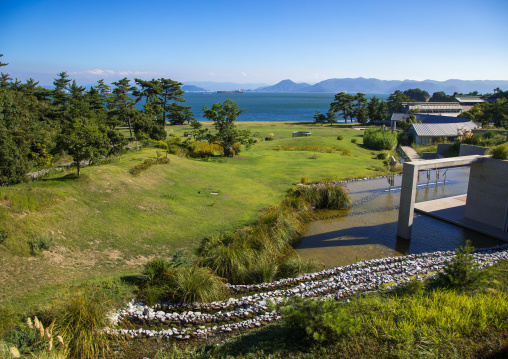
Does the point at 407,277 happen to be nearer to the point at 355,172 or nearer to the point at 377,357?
the point at 377,357

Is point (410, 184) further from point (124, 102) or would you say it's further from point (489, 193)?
point (124, 102)

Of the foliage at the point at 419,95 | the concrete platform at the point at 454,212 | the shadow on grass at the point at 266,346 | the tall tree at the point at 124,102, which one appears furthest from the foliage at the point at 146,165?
the foliage at the point at 419,95

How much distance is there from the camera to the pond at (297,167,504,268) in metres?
12.1

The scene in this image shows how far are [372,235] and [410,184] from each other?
2729mm

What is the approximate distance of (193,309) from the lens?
809 centimetres

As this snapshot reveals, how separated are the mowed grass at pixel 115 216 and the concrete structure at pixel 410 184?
6.38m

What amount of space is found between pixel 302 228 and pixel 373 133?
2804cm

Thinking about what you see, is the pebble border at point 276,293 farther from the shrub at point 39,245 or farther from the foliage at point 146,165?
the foliage at point 146,165

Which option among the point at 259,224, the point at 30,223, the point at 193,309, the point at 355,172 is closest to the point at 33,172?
the point at 30,223

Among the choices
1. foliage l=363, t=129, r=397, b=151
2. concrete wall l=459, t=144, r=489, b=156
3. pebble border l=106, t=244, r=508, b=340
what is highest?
concrete wall l=459, t=144, r=489, b=156

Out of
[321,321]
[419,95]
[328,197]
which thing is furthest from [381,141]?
[419,95]

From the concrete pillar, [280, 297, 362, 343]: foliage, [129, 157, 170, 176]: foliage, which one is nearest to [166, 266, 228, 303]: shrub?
[280, 297, 362, 343]: foliage

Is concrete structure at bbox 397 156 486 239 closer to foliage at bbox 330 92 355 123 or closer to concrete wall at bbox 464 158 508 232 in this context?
concrete wall at bbox 464 158 508 232

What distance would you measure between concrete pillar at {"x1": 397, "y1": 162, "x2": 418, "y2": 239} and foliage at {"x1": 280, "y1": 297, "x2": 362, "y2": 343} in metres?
8.62
